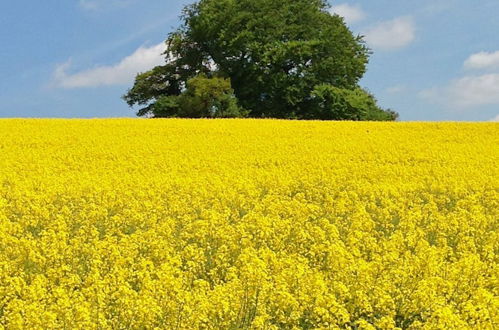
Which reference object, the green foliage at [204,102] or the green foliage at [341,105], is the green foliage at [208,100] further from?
the green foliage at [341,105]

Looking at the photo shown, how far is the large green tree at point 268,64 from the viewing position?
46.3m

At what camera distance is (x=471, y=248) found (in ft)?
31.4

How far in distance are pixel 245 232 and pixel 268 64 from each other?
39248 mm

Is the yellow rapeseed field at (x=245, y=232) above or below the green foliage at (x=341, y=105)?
below

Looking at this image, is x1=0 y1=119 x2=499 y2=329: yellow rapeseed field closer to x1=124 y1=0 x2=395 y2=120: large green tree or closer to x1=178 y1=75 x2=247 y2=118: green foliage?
x1=178 y1=75 x2=247 y2=118: green foliage

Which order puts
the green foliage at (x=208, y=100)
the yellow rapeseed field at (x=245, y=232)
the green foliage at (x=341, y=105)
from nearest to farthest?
the yellow rapeseed field at (x=245, y=232) → the green foliage at (x=208, y=100) → the green foliage at (x=341, y=105)

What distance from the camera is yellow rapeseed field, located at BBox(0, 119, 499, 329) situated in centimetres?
626

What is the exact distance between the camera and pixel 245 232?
959 cm

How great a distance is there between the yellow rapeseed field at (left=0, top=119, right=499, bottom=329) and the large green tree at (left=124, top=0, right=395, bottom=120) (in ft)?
65.1

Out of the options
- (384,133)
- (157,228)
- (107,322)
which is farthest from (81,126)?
(107,322)

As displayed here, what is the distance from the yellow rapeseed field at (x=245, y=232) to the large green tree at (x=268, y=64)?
781 inches

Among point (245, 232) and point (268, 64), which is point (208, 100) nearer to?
point (268, 64)

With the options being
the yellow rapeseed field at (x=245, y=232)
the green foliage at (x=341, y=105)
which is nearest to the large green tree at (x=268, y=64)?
the green foliage at (x=341, y=105)

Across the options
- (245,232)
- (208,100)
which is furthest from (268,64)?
(245,232)
